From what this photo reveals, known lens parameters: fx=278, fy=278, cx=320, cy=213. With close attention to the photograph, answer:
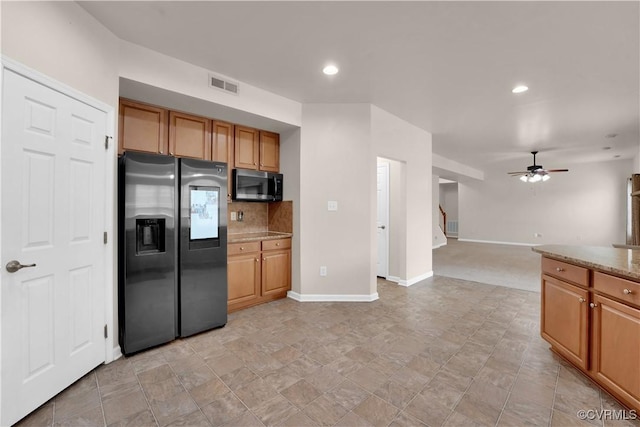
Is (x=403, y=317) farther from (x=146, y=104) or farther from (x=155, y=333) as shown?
(x=146, y=104)

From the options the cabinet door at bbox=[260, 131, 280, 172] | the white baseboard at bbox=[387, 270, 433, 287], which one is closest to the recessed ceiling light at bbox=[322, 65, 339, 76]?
the cabinet door at bbox=[260, 131, 280, 172]

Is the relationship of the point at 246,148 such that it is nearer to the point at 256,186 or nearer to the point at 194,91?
the point at 256,186

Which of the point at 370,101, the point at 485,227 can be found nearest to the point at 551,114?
the point at 370,101

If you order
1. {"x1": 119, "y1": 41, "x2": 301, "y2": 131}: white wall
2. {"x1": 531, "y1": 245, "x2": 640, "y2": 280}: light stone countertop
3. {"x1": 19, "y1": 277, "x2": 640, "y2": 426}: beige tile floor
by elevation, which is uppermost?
{"x1": 119, "y1": 41, "x2": 301, "y2": 131}: white wall

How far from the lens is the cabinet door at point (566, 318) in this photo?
2.03 meters

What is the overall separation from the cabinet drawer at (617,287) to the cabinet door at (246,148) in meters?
3.60

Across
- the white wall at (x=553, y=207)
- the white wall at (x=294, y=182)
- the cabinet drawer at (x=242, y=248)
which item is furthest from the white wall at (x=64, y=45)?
the white wall at (x=553, y=207)

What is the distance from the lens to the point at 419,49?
2486 mm

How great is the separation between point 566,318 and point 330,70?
3032 millimetres

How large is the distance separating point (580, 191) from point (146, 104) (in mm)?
11484

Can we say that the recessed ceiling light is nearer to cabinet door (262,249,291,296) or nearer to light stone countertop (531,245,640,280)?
cabinet door (262,249,291,296)

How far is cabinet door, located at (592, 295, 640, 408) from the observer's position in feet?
5.38

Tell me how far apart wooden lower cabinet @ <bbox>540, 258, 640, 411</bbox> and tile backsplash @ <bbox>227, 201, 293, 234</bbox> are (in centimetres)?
294

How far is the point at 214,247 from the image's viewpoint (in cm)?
289
